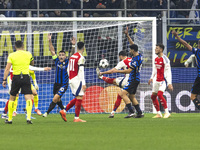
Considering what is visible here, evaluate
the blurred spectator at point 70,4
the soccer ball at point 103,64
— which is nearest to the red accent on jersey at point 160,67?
the soccer ball at point 103,64

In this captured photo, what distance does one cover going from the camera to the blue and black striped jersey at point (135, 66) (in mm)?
14516

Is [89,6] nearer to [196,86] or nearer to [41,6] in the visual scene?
[41,6]

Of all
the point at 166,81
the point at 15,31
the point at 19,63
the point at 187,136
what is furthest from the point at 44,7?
the point at 187,136

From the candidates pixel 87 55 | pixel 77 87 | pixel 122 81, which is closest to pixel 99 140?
pixel 77 87

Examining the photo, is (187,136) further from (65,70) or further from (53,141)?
(65,70)

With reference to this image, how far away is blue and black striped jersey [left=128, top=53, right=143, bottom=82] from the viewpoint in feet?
47.6

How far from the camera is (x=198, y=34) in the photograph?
2036cm

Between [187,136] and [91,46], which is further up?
[91,46]

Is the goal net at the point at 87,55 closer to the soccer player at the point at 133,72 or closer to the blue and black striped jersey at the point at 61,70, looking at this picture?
the blue and black striped jersey at the point at 61,70

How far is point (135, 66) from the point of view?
1455 centimetres

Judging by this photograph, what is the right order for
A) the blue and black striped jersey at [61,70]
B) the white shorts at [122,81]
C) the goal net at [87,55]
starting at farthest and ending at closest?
the goal net at [87,55], the white shorts at [122,81], the blue and black striped jersey at [61,70]

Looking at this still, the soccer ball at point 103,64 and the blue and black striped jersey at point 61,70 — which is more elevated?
the soccer ball at point 103,64

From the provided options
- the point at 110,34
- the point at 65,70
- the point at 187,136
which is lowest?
the point at 187,136

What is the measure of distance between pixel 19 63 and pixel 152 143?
5188mm
